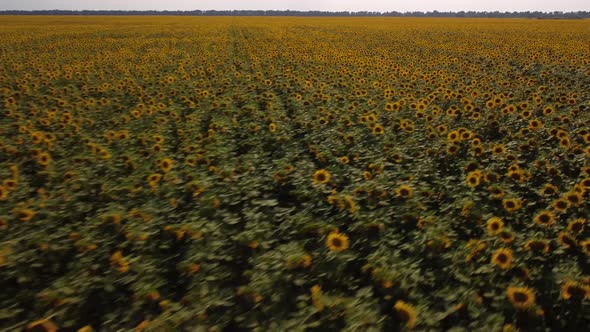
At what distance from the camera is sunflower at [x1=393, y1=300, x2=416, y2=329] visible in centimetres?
213

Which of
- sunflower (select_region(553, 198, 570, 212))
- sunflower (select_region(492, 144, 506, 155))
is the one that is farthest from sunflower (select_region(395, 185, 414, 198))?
sunflower (select_region(492, 144, 506, 155))

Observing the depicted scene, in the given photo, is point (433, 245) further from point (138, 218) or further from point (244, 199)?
point (138, 218)

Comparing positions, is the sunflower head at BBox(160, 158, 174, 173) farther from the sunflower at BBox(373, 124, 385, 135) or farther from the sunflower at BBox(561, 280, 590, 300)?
the sunflower at BBox(561, 280, 590, 300)

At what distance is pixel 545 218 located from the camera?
3.00 meters

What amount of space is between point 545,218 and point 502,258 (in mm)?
758

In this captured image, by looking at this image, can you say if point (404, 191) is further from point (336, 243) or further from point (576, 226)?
point (576, 226)

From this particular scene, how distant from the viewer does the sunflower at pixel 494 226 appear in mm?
2852

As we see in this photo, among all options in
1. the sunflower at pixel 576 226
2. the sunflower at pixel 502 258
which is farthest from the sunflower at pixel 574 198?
the sunflower at pixel 502 258

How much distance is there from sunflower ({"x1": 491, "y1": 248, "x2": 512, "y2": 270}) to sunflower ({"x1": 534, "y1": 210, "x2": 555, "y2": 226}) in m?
0.61

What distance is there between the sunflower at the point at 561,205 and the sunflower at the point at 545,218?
0.51 ft

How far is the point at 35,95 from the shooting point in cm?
740

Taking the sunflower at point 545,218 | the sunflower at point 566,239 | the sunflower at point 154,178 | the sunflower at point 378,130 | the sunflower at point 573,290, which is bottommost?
the sunflower at point 573,290

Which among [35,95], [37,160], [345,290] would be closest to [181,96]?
[35,95]

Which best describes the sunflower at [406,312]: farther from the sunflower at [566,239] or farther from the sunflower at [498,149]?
the sunflower at [498,149]
